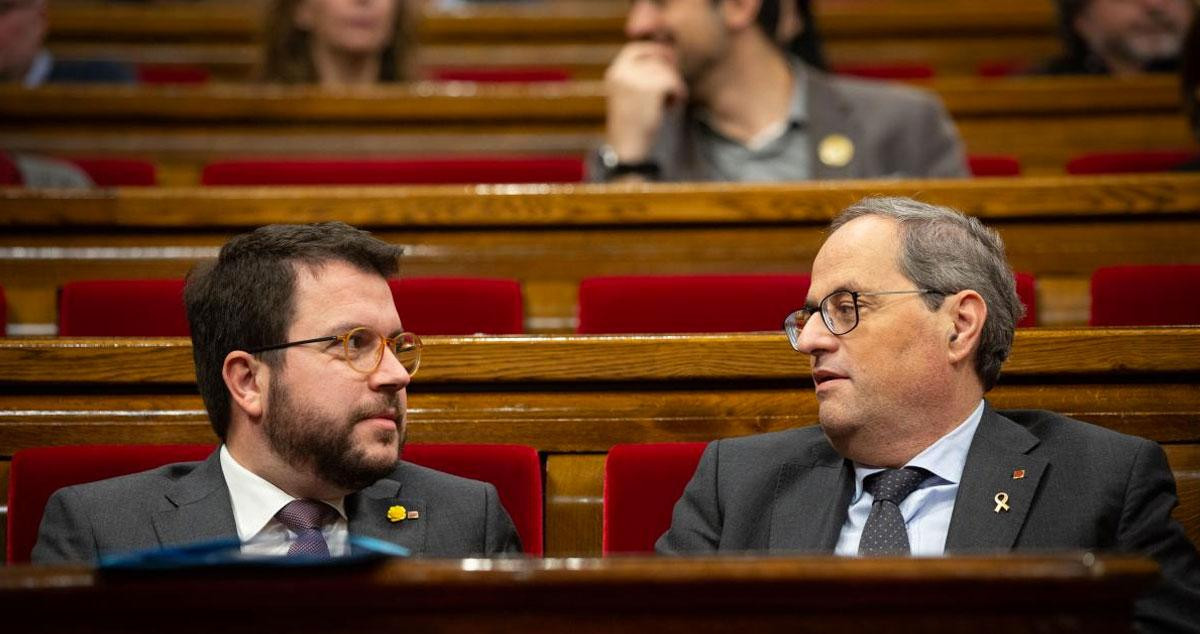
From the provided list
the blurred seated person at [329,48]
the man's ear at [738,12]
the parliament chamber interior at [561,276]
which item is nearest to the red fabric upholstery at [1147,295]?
the parliament chamber interior at [561,276]

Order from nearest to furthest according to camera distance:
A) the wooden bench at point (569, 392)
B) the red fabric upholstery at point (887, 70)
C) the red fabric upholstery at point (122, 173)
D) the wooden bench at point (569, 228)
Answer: the wooden bench at point (569, 392) < the wooden bench at point (569, 228) < the red fabric upholstery at point (122, 173) < the red fabric upholstery at point (887, 70)

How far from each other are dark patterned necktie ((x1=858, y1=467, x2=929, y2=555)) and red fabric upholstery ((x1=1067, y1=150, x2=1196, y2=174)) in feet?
A: 2.37

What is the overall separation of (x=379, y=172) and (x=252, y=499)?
2.06 ft

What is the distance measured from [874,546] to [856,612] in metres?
0.23

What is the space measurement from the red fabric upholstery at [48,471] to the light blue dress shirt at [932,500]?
1.18 feet

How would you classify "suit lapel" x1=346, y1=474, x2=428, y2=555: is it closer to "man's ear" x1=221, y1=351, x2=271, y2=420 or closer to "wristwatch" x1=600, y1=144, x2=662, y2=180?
"man's ear" x1=221, y1=351, x2=271, y2=420

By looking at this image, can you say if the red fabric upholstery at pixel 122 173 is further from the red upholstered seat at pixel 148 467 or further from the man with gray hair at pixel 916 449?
the man with gray hair at pixel 916 449

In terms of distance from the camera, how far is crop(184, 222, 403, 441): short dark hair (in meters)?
0.72

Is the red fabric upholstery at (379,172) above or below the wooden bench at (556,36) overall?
below

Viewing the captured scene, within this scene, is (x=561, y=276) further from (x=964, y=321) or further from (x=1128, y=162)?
(x=1128, y=162)

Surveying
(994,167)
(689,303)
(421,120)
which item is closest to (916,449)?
(689,303)

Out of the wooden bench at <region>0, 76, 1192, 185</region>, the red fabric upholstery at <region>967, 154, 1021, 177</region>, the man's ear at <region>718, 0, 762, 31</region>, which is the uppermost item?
the man's ear at <region>718, 0, 762, 31</region>

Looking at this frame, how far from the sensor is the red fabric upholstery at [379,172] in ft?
4.25

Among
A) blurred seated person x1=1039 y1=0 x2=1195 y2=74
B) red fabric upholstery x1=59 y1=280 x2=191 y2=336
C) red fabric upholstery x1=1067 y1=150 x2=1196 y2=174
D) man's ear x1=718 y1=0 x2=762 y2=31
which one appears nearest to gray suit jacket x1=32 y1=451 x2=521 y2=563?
red fabric upholstery x1=59 y1=280 x2=191 y2=336
